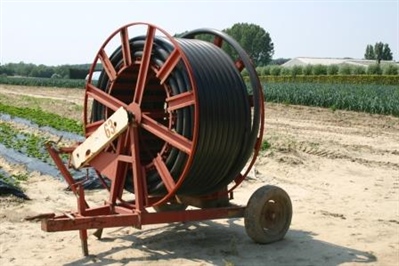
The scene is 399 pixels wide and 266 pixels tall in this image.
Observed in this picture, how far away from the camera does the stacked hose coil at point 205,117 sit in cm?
536

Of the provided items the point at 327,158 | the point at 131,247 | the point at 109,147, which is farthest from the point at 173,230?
the point at 327,158

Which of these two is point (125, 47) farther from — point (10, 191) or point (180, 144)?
point (10, 191)

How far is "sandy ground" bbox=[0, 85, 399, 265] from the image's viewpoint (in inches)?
219

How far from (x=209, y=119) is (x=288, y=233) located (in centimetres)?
190

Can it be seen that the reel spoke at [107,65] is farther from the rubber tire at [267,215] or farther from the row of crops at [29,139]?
the rubber tire at [267,215]

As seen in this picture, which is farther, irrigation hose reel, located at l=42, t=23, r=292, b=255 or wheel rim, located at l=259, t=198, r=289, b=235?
wheel rim, located at l=259, t=198, r=289, b=235

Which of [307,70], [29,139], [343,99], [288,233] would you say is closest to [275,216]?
[288,233]

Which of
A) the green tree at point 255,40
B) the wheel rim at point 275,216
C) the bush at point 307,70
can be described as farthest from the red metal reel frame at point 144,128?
the green tree at point 255,40

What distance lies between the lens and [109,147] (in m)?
6.31

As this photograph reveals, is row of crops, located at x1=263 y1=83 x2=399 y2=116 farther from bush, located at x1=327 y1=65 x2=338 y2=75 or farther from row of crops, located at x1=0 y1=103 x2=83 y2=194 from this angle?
bush, located at x1=327 y1=65 x2=338 y2=75

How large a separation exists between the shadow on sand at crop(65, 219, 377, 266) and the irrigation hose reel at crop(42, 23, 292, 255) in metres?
0.19

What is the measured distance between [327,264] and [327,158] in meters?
6.31

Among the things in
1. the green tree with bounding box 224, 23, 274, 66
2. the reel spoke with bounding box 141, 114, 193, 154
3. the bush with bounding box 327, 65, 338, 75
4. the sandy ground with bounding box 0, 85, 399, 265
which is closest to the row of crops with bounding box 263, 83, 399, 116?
the sandy ground with bounding box 0, 85, 399, 265

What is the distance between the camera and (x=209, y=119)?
5352 millimetres
